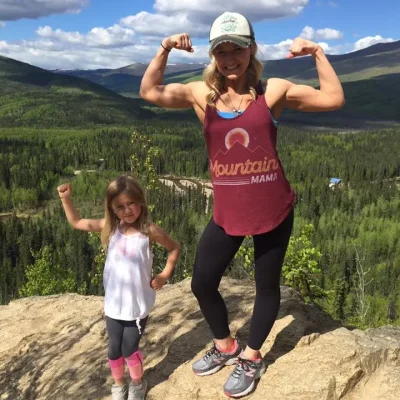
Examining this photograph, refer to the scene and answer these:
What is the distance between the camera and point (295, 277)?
19.1m

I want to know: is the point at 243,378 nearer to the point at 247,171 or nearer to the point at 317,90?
the point at 247,171

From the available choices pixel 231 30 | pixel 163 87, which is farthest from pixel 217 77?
pixel 163 87

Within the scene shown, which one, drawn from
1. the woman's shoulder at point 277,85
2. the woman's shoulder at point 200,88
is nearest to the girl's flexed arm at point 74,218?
the woman's shoulder at point 200,88

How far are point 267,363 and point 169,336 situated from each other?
1809mm

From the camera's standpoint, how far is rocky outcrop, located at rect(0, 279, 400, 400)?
17.6ft

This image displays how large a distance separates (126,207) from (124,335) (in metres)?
1.49

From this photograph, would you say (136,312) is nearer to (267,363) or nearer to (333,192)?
(267,363)

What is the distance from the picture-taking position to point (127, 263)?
5.05m

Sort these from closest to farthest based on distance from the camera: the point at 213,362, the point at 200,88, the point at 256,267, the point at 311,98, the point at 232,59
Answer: the point at 232,59, the point at 311,98, the point at 200,88, the point at 256,267, the point at 213,362

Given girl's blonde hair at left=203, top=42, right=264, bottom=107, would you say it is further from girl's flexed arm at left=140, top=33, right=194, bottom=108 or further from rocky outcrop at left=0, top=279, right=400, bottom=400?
rocky outcrop at left=0, top=279, right=400, bottom=400

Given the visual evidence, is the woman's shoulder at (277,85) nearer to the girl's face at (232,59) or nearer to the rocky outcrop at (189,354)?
the girl's face at (232,59)

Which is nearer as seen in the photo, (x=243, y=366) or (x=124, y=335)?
(x=124, y=335)

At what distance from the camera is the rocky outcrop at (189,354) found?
537cm

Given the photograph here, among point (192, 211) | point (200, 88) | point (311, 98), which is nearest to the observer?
point (311, 98)
